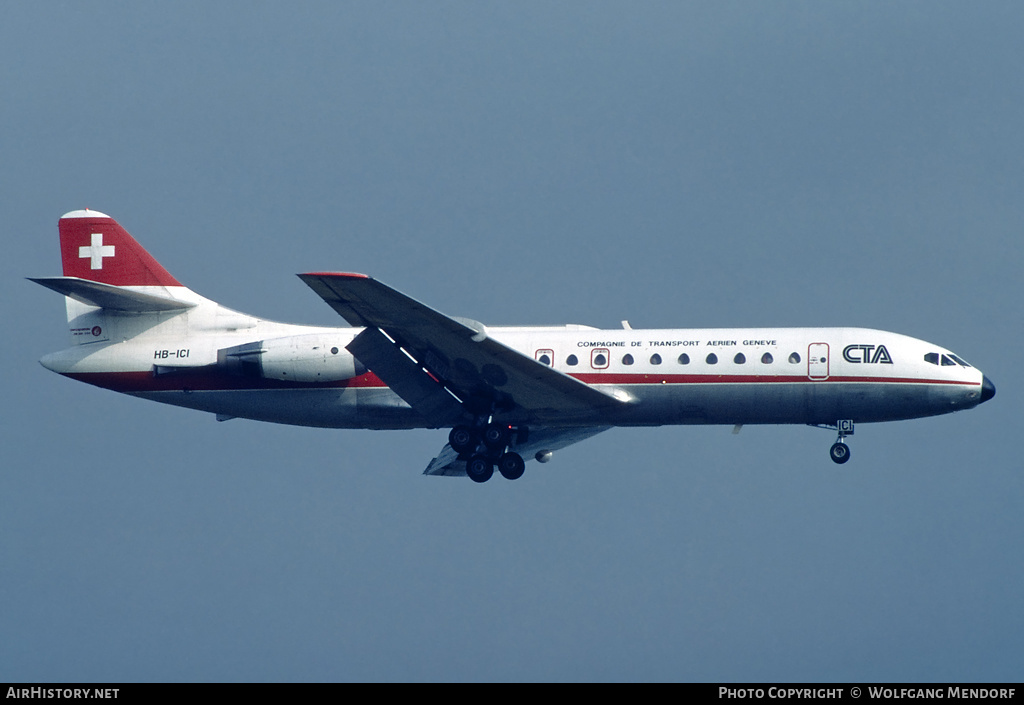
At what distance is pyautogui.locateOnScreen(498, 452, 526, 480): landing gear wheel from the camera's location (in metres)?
35.6

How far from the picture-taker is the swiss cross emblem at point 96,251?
38875 millimetres

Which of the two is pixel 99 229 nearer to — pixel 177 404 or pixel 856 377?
pixel 177 404

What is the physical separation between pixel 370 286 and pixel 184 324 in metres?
8.81

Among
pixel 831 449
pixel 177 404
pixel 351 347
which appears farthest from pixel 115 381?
pixel 831 449

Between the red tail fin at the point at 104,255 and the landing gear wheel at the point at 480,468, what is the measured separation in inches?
414

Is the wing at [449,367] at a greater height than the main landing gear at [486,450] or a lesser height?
greater

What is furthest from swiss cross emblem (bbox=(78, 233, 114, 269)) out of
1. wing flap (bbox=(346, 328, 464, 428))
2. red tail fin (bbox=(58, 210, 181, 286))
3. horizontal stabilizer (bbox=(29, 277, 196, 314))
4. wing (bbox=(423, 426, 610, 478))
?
wing (bbox=(423, 426, 610, 478))

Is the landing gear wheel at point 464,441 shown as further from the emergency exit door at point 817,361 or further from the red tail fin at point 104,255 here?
the red tail fin at point 104,255

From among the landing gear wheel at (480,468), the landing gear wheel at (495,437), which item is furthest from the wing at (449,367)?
the landing gear wheel at (480,468)

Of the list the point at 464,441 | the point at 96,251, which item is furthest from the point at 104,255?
the point at 464,441

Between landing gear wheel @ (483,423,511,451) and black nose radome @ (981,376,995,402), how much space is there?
12268 mm

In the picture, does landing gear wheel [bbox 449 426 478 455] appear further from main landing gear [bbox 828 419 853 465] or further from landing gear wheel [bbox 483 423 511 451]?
main landing gear [bbox 828 419 853 465]

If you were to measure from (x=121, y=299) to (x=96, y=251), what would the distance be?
3173mm

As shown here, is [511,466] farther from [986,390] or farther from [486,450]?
[986,390]
